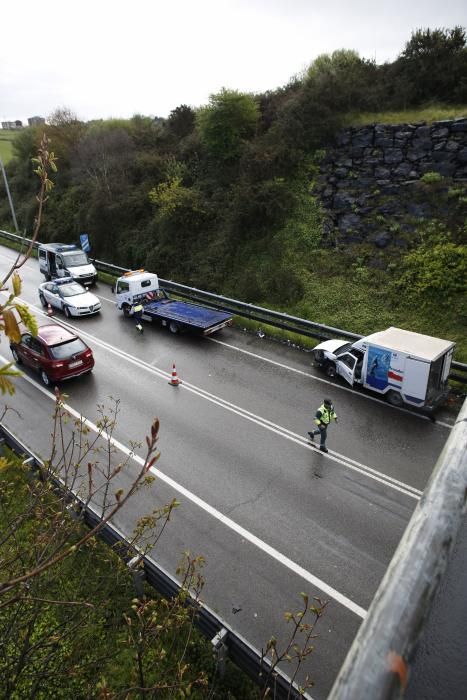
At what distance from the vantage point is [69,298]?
20750mm

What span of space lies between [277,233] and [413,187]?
647 cm

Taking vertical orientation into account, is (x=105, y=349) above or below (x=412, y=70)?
below

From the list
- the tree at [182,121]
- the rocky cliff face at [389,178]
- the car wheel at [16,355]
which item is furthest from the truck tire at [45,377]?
the tree at [182,121]

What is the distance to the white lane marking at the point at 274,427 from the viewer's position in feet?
33.6

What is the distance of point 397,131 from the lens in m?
20.5

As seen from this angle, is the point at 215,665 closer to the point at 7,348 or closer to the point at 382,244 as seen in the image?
the point at 7,348

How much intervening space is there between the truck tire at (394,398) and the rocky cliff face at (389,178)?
8.70 meters

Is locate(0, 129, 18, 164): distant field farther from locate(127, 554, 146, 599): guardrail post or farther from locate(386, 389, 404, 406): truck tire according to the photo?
locate(127, 554, 146, 599): guardrail post

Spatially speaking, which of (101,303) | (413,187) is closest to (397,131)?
(413,187)

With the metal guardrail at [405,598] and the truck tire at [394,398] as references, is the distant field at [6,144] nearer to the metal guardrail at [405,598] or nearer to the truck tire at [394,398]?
the truck tire at [394,398]

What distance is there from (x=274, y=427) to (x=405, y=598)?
1088 cm

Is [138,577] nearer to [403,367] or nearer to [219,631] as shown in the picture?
[219,631]

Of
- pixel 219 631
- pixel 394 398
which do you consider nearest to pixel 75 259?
pixel 394 398

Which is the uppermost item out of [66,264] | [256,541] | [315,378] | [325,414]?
[66,264]
